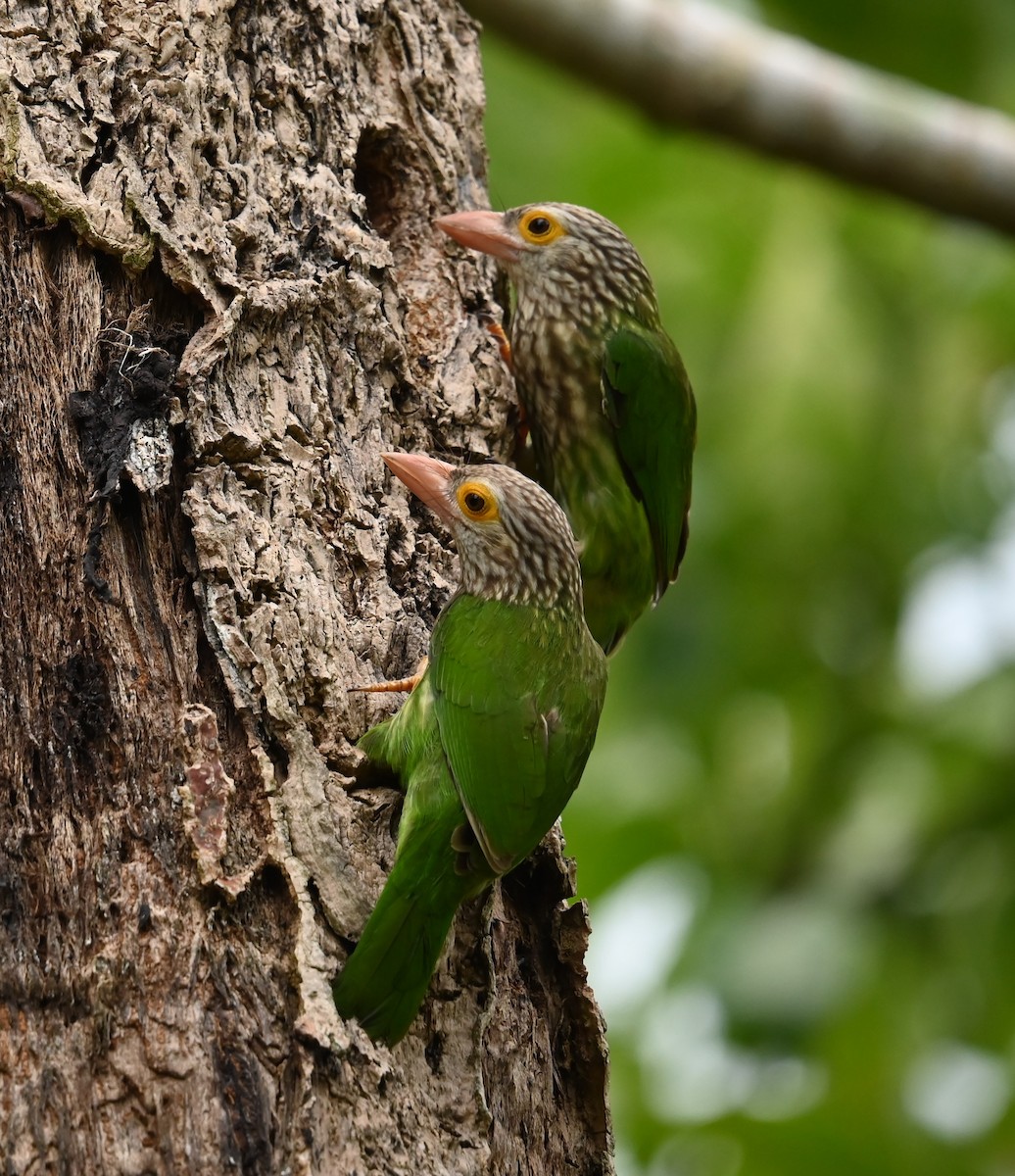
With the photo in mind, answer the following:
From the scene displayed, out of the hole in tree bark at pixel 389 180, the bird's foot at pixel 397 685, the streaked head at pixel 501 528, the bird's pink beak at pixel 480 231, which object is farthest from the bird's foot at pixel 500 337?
the bird's foot at pixel 397 685

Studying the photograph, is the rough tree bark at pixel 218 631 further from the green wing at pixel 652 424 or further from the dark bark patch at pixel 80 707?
the green wing at pixel 652 424

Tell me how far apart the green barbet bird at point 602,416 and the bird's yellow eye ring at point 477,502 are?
0.76 metres

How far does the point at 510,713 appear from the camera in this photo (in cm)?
329

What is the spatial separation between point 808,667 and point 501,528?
12.7 feet

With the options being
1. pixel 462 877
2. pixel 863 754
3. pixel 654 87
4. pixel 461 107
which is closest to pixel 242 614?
pixel 462 877

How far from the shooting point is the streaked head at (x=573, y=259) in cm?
462

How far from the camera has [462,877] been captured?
9.82 feet

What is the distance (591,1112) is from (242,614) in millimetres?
1218

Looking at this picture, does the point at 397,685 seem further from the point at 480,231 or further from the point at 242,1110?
→ the point at 480,231

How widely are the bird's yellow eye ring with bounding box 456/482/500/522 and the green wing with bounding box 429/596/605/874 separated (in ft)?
0.77

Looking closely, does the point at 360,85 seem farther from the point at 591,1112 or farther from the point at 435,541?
the point at 591,1112

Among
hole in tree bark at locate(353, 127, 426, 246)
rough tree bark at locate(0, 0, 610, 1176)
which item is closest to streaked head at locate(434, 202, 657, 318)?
hole in tree bark at locate(353, 127, 426, 246)

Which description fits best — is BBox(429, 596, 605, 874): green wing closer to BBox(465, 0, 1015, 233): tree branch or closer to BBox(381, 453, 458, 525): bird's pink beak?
BBox(381, 453, 458, 525): bird's pink beak

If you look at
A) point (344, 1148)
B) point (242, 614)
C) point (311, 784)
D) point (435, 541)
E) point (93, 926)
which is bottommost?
point (344, 1148)
